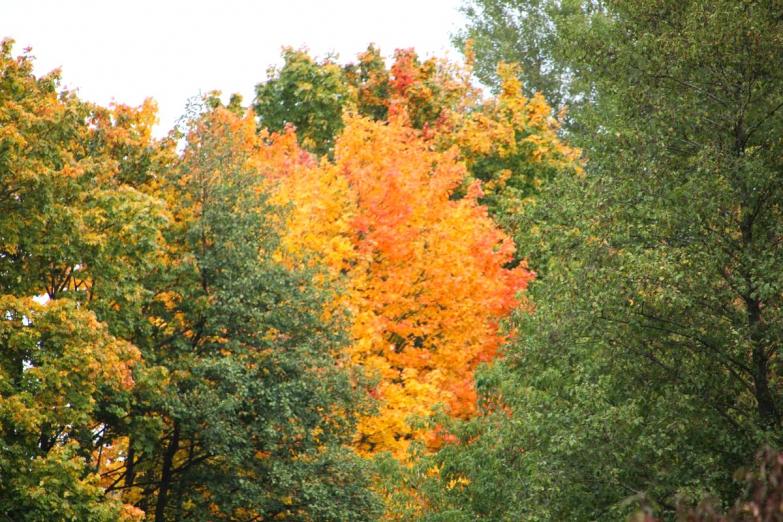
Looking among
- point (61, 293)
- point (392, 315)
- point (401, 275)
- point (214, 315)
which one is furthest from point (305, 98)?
point (61, 293)

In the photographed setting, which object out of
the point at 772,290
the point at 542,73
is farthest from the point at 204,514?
the point at 542,73

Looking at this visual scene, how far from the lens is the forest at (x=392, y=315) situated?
2064 centimetres

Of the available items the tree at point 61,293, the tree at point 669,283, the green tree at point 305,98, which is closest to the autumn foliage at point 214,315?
the tree at point 61,293

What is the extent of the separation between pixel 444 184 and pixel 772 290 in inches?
788

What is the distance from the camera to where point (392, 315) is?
33594mm

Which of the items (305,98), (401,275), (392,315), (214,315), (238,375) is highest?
(305,98)

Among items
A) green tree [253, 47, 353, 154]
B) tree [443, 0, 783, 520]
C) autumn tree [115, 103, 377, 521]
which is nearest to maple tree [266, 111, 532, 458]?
autumn tree [115, 103, 377, 521]

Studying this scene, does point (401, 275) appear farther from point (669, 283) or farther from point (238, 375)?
point (669, 283)

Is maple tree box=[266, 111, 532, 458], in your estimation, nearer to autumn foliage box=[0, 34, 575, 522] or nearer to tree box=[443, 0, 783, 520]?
autumn foliage box=[0, 34, 575, 522]

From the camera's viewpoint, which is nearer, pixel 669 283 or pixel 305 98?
pixel 669 283

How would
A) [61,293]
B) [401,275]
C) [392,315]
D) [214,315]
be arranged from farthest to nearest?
[401,275]
[392,315]
[214,315]
[61,293]

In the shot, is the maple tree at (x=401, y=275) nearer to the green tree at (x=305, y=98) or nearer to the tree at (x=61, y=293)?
the tree at (x=61, y=293)

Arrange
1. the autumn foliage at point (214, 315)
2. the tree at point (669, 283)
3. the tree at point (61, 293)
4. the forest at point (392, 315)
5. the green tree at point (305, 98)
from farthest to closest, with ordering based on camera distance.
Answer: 1. the green tree at point (305, 98)
2. the autumn foliage at point (214, 315)
3. the tree at point (61, 293)
4. the forest at point (392, 315)
5. the tree at point (669, 283)

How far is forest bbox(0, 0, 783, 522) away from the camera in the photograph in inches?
813
